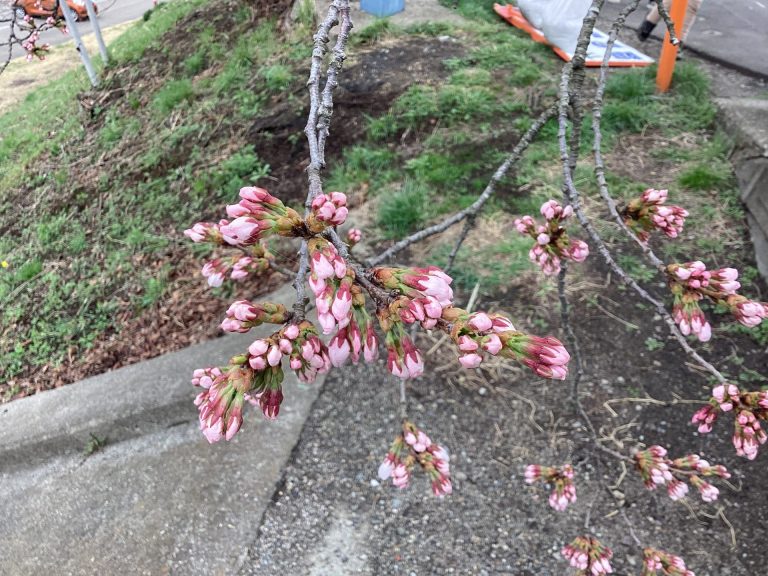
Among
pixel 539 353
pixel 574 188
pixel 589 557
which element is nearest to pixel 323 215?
pixel 539 353

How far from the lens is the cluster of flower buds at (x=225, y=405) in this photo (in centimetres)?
88

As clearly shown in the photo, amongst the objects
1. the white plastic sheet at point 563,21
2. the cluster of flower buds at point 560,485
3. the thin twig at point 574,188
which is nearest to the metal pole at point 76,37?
the white plastic sheet at point 563,21

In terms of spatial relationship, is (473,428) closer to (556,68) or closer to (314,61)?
(314,61)

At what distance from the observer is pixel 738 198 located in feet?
12.3

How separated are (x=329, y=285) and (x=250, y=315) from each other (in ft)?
0.61

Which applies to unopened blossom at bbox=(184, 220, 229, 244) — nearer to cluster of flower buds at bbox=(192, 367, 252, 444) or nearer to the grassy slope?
cluster of flower buds at bbox=(192, 367, 252, 444)

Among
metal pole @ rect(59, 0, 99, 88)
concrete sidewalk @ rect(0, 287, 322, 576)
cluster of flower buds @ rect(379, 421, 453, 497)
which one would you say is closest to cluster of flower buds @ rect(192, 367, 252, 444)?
cluster of flower buds @ rect(379, 421, 453, 497)

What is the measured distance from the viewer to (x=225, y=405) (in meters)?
0.89

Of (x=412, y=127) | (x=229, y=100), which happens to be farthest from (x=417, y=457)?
(x=229, y=100)

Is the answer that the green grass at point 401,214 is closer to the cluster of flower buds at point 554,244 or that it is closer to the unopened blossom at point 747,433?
the cluster of flower buds at point 554,244

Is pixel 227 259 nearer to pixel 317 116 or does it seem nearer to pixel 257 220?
pixel 317 116

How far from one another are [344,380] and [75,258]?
2.87 m

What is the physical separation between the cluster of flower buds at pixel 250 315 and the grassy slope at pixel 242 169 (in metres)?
2.37

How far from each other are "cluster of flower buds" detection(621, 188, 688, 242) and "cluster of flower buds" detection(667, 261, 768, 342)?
210 mm
